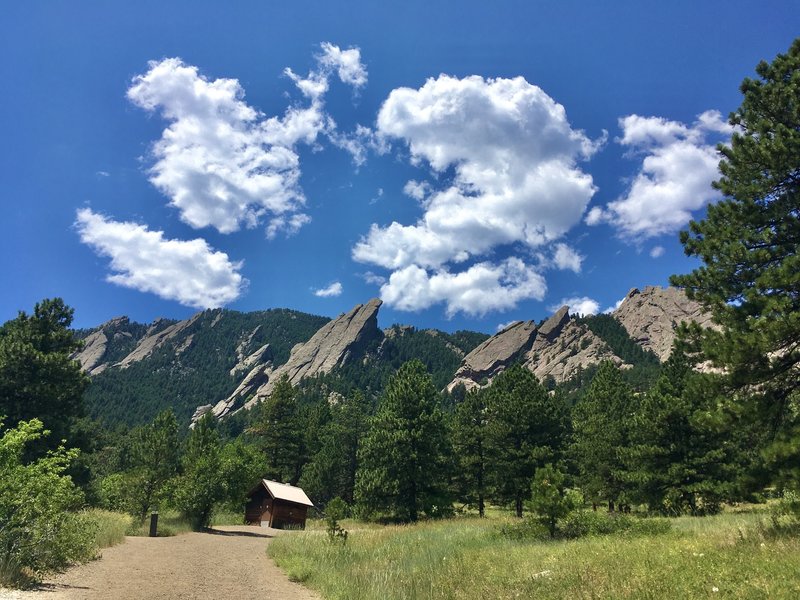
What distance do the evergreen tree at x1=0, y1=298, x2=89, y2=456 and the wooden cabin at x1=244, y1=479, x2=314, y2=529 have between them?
1537 centimetres

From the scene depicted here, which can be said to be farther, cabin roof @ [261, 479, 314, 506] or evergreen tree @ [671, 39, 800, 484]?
cabin roof @ [261, 479, 314, 506]

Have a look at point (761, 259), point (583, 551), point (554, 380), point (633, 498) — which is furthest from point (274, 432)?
point (554, 380)

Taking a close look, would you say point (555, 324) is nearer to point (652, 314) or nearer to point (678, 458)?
point (652, 314)

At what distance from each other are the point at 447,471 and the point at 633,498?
13.5 m

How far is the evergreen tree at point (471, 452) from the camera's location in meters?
39.9

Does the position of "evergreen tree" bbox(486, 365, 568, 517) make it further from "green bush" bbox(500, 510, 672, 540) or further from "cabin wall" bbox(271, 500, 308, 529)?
"cabin wall" bbox(271, 500, 308, 529)

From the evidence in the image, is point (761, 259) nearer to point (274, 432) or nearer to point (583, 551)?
point (583, 551)

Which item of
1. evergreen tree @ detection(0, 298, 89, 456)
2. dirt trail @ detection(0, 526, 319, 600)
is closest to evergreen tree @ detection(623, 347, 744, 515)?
dirt trail @ detection(0, 526, 319, 600)

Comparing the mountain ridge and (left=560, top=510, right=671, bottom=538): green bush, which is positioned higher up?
the mountain ridge

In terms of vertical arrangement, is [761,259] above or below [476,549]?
above

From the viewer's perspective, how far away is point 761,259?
461 inches

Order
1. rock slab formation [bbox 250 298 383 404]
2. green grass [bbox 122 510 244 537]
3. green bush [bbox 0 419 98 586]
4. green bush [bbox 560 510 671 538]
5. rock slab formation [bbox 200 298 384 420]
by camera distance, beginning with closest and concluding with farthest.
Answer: green bush [bbox 0 419 98 586] < green bush [bbox 560 510 671 538] < green grass [bbox 122 510 244 537] < rock slab formation [bbox 200 298 384 420] < rock slab formation [bbox 250 298 383 404]

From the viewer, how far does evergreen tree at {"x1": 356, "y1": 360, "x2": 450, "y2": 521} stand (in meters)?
32.4

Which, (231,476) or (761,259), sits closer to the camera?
(761,259)
